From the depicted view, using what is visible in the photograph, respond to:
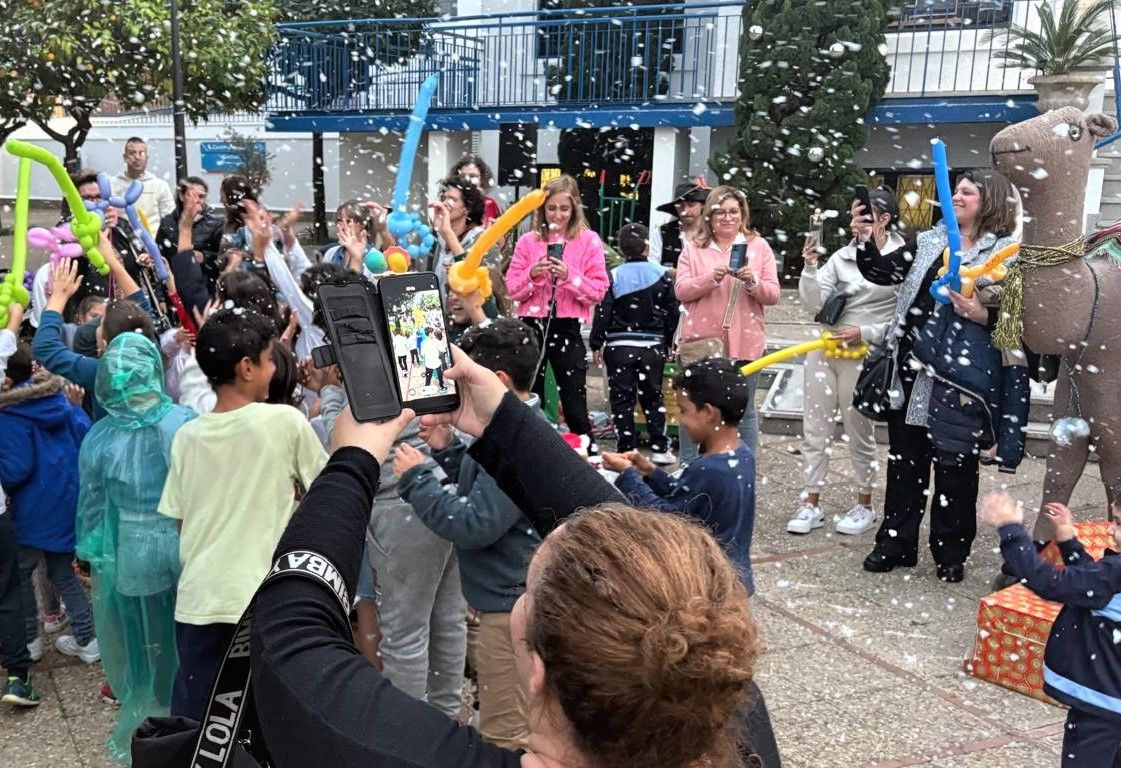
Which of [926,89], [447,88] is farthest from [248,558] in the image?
[447,88]

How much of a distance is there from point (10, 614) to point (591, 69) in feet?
41.9

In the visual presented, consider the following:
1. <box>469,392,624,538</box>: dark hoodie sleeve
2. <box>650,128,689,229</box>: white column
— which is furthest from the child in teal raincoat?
<box>650,128,689,229</box>: white column

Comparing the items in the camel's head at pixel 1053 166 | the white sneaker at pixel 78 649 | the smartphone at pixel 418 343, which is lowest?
the white sneaker at pixel 78 649

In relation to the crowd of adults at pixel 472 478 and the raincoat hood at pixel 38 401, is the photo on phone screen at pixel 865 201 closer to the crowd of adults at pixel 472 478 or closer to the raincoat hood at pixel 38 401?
the crowd of adults at pixel 472 478

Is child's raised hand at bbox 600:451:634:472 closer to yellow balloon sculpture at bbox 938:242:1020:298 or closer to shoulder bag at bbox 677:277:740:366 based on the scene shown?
yellow balloon sculpture at bbox 938:242:1020:298

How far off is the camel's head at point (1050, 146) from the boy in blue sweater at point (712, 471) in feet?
4.75

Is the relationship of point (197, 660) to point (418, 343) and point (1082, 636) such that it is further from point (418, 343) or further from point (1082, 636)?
point (1082, 636)

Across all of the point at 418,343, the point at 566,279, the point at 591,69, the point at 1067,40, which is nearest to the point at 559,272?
the point at 566,279

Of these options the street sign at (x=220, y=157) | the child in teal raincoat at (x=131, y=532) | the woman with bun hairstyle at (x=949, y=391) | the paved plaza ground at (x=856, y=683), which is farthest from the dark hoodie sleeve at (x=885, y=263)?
the street sign at (x=220, y=157)

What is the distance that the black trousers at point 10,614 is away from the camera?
12.6ft

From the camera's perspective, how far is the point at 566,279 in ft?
21.1

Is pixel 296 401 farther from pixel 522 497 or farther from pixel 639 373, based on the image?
pixel 639 373

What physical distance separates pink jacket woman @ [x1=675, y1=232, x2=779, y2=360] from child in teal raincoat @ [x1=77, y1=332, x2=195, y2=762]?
3296 mm

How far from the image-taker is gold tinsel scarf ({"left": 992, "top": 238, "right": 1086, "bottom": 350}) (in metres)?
4.03
